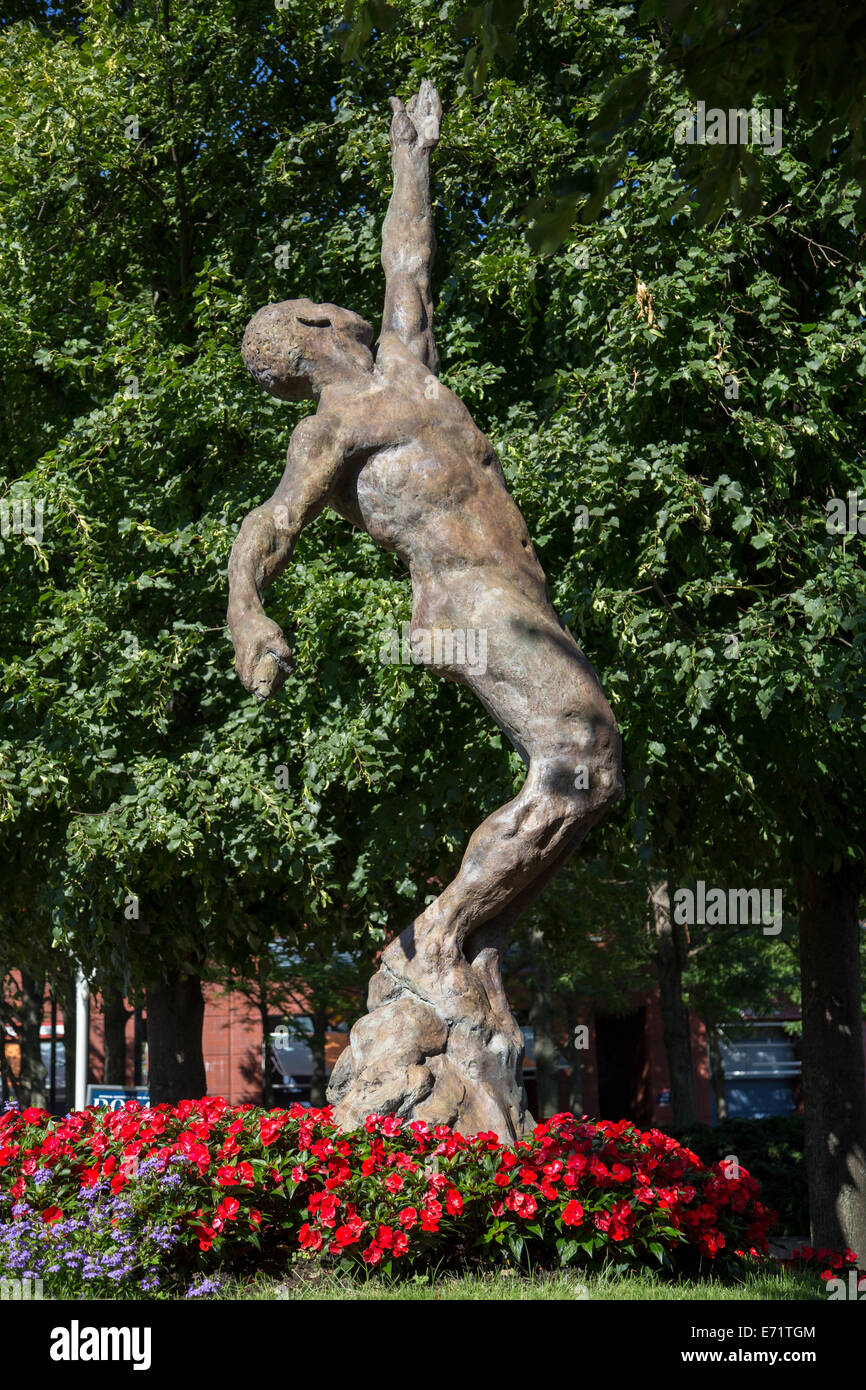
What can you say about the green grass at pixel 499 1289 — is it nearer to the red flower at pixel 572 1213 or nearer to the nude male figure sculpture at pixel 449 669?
the red flower at pixel 572 1213

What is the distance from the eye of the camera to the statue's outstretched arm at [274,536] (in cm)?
577

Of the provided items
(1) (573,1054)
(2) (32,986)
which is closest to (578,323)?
(2) (32,986)

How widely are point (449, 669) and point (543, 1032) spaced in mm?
17260

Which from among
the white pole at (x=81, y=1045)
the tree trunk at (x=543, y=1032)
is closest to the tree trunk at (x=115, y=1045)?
the white pole at (x=81, y=1045)

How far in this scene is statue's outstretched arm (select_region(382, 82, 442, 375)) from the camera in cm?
689

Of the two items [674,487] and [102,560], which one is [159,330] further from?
[674,487]

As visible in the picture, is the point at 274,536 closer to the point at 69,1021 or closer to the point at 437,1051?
the point at 437,1051

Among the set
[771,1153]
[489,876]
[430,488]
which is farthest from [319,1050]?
[430,488]

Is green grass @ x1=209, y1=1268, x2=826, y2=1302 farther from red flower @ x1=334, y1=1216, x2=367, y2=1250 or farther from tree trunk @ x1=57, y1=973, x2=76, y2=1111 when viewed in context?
tree trunk @ x1=57, y1=973, x2=76, y2=1111

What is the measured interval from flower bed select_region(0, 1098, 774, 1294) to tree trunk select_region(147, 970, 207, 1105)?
21.6ft

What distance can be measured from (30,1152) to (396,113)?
5430 millimetres

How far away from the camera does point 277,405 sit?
Result: 1083 centimetres

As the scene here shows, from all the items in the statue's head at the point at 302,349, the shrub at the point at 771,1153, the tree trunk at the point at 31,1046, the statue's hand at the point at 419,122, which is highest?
the statue's hand at the point at 419,122

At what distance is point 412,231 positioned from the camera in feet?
23.1
